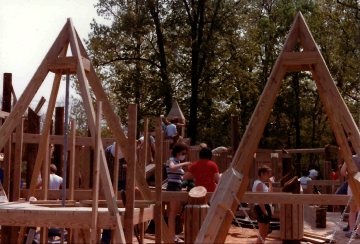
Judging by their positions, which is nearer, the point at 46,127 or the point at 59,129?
the point at 46,127

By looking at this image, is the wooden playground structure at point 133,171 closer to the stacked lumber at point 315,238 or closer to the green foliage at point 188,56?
the stacked lumber at point 315,238

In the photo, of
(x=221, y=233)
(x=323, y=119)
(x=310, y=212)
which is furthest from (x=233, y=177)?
(x=323, y=119)

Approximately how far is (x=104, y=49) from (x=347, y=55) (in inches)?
557

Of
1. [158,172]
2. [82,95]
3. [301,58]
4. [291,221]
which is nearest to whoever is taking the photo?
[301,58]

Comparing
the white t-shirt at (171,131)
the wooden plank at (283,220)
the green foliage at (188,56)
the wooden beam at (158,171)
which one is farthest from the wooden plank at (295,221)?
the green foliage at (188,56)

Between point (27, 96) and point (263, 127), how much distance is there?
2.69 m

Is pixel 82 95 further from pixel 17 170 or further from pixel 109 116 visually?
pixel 17 170

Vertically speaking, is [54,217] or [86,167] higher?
[86,167]

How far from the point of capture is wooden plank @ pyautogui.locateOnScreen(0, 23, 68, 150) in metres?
5.57

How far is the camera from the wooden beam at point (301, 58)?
5.13m

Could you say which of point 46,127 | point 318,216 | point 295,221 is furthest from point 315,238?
point 46,127

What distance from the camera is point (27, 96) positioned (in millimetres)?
5637

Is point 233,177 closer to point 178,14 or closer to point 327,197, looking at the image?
point 327,197

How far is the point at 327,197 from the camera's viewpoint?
6066 millimetres
